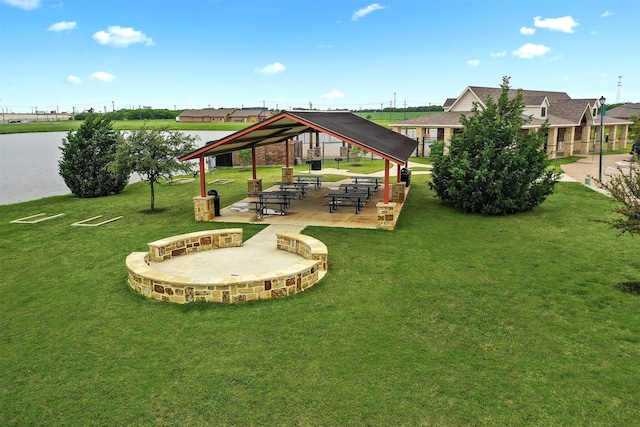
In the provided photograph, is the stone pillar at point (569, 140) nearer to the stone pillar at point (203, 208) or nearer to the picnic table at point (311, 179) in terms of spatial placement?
the picnic table at point (311, 179)

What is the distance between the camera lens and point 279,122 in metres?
15.0

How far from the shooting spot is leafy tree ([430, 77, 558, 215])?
16.4 metres

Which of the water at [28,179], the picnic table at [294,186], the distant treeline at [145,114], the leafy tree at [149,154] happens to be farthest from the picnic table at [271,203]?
the distant treeline at [145,114]

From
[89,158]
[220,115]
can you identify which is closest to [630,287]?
[89,158]

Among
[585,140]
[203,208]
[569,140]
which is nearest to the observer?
[203,208]

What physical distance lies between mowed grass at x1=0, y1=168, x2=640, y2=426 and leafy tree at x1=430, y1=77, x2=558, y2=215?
161 inches

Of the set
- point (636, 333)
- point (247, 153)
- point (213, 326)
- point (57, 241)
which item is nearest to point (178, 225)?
point (57, 241)

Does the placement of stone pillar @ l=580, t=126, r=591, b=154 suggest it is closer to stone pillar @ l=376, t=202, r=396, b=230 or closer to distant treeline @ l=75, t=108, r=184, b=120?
stone pillar @ l=376, t=202, r=396, b=230

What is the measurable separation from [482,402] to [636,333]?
3564 mm

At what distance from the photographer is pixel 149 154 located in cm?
1655

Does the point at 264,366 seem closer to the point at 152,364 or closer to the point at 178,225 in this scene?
the point at 152,364

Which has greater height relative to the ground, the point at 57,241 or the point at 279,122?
the point at 279,122

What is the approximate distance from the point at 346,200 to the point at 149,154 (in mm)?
7847

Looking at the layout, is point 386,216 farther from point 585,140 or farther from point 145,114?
point 145,114
